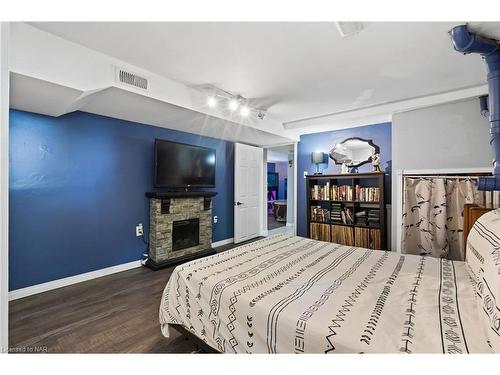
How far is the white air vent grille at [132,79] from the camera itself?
2.23 m

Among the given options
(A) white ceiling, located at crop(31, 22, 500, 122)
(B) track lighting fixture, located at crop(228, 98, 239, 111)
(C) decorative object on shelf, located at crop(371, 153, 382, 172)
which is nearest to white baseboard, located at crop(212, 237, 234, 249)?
(B) track lighting fixture, located at crop(228, 98, 239, 111)

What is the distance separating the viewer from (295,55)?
6.85 ft

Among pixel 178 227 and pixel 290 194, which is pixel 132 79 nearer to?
pixel 178 227

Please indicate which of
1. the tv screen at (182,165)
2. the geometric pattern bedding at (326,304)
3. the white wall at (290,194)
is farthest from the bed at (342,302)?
the white wall at (290,194)

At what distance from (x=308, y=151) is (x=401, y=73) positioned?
2.37 m

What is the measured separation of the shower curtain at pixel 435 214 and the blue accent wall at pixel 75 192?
357 centimetres

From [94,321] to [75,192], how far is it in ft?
5.20

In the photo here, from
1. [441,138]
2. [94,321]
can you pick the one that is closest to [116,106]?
[94,321]

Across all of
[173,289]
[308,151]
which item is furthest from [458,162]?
[173,289]

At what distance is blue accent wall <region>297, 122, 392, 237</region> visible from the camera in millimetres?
3803

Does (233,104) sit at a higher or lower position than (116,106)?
higher

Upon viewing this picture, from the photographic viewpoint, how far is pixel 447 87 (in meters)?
2.76

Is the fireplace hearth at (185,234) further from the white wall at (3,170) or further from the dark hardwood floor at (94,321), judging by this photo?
the white wall at (3,170)
